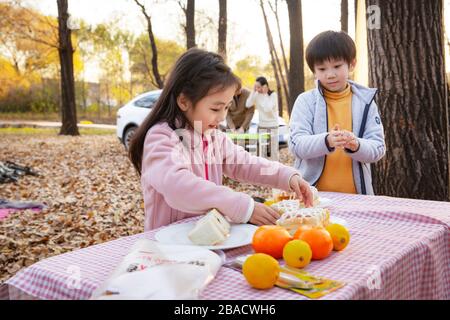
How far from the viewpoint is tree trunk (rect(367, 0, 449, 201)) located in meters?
3.66

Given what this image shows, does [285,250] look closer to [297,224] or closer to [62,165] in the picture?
[297,224]

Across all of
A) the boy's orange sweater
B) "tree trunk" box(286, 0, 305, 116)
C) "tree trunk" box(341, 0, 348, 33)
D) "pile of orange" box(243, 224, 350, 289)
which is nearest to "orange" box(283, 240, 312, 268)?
"pile of orange" box(243, 224, 350, 289)

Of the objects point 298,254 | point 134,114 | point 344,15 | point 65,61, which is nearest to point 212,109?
point 298,254

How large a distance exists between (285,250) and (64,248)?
3.49 meters

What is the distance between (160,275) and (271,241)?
0.41 metres

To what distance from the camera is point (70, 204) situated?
6262 millimetres

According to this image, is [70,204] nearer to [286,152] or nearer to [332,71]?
[332,71]

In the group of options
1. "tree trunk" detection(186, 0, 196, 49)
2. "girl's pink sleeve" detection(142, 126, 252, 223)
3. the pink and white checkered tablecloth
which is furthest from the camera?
"tree trunk" detection(186, 0, 196, 49)

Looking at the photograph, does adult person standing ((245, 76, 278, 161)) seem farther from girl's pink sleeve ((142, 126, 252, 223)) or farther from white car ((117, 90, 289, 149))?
girl's pink sleeve ((142, 126, 252, 223))

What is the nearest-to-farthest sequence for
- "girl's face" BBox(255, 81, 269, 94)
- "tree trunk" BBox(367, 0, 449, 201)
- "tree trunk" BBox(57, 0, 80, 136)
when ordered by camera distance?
"tree trunk" BBox(367, 0, 449, 201) → "girl's face" BBox(255, 81, 269, 94) → "tree trunk" BBox(57, 0, 80, 136)

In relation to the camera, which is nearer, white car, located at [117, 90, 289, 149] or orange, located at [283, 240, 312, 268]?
orange, located at [283, 240, 312, 268]

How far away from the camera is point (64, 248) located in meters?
4.35

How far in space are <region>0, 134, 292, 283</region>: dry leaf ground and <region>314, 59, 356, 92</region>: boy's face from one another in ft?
8.88
